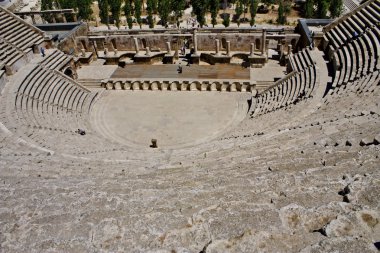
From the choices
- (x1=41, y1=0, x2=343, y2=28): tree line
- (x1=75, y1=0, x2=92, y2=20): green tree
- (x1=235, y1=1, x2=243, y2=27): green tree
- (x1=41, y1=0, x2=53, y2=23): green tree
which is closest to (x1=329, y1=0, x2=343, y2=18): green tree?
(x1=41, y1=0, x2=343, y2=28): tree line

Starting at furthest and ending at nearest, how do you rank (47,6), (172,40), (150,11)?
1. (47,6)
2. (150,11)
3. (172,40)

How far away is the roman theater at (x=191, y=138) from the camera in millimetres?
5594

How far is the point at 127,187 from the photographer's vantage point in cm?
831

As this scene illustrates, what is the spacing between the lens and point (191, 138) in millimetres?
19703

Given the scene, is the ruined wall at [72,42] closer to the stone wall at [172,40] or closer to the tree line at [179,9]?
the stone wall at [172,40]

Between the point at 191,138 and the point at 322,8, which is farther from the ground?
the point at 322,8

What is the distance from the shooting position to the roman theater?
5.59m

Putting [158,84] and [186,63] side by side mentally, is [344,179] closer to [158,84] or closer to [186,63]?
[158,84]

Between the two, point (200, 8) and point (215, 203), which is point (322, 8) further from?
point (215, 203)

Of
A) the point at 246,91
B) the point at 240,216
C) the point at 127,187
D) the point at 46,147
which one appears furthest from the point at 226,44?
the point at 240,216

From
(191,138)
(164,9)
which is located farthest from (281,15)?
(191,138)

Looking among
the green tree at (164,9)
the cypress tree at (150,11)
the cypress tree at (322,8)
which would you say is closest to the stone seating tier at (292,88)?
the cypress tree at (322,8)

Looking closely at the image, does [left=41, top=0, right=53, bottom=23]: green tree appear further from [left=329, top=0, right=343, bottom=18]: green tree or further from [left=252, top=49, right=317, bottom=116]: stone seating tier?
[left=329, top=0, right=343, bottom=18]: green tree

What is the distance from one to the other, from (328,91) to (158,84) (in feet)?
40.3
